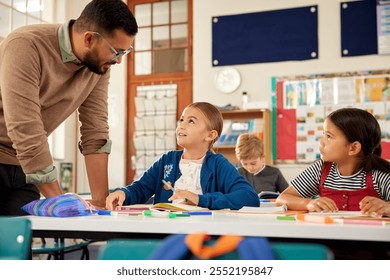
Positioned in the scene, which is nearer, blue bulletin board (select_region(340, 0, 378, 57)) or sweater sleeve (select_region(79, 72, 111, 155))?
sweater sleeve (select_region(79, 72, 111, 155))

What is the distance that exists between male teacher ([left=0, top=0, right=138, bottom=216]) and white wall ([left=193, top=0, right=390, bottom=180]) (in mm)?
3429

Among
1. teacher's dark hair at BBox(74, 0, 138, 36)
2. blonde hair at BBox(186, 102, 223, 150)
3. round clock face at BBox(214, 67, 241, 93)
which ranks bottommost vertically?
blonde hair at BBox(186, 102, 223, 150)

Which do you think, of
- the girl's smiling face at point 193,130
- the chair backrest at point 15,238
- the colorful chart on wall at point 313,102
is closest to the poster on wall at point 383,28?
the colorful chart on wall at point 313,102

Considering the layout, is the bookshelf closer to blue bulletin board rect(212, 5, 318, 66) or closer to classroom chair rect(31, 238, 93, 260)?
blue bulletin board rect(212, 5, 318, 66)

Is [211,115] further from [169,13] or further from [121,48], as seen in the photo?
[169,13]

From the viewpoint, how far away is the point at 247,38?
5.00 metres

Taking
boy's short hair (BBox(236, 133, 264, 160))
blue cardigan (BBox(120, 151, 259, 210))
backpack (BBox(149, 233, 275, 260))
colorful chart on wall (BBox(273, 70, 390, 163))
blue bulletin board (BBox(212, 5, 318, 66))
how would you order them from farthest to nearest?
blue bulletin board (BBox(212, 5, 318, 66)) → colorful chart on wall (BBox(273, 70, 390, 163)) → boy's short hair (BBox(236, 133, 264, 160)) → blue cardigan (BBox(120, 151, 259, 210)) → backpack (BBox(149, 233, 275, 260))

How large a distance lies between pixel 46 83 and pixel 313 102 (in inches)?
147

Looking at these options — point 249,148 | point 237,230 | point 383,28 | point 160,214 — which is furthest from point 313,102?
point 237,230

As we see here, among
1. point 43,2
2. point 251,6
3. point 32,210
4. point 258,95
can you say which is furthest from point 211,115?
point 43,2

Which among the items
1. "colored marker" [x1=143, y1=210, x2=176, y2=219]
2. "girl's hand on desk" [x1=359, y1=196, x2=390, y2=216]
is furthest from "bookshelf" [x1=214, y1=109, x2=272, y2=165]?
"colored marker" [x1=143, y1=210, x2=176, y2=219]

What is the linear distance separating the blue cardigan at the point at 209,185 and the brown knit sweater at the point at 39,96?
0.21 metres

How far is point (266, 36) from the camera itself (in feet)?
16.2

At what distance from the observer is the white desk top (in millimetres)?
747
